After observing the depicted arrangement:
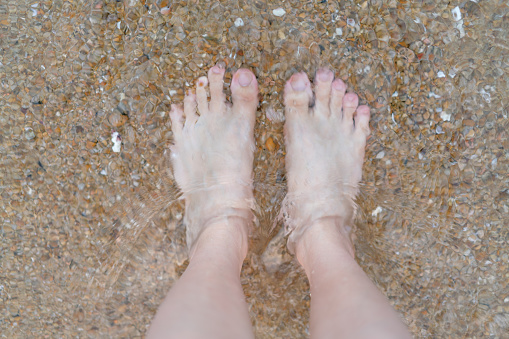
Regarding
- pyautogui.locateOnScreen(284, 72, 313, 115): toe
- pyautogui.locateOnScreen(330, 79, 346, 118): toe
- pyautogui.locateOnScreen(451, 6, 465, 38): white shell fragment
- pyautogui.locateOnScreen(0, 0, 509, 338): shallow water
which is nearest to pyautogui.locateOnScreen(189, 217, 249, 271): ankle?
pyautogui.locateOnScreen(0, 0, 509, 338): shallow water

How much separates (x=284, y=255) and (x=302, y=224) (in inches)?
7.7

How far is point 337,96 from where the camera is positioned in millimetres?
1821

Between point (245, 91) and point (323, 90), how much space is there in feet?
1.24

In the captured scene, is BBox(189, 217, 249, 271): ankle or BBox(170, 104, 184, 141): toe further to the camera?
BBox(170, 104, 184, 141): toe

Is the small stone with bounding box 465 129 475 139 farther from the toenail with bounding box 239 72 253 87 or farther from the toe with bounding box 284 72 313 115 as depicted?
the toenail with bounding box 239 72 253 87

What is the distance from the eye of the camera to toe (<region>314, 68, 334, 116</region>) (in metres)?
1.77

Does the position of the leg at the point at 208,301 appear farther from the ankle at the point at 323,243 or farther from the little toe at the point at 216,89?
the little toe at the point at 216,89

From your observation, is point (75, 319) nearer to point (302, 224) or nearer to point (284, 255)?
point (284, 255)

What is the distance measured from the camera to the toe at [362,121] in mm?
1793

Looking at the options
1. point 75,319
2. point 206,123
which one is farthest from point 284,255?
point 75,319

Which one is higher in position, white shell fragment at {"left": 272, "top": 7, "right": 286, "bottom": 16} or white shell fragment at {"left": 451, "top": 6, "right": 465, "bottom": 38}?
white shell fragment at {"left": 272, "top": 7, "right": 286, "bottom": 16}

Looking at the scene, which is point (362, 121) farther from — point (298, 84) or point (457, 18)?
point (457, 18)

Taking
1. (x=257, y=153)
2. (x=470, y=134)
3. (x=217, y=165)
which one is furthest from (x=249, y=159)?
(x=470, y=134)

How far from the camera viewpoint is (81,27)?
1741 millimetres
